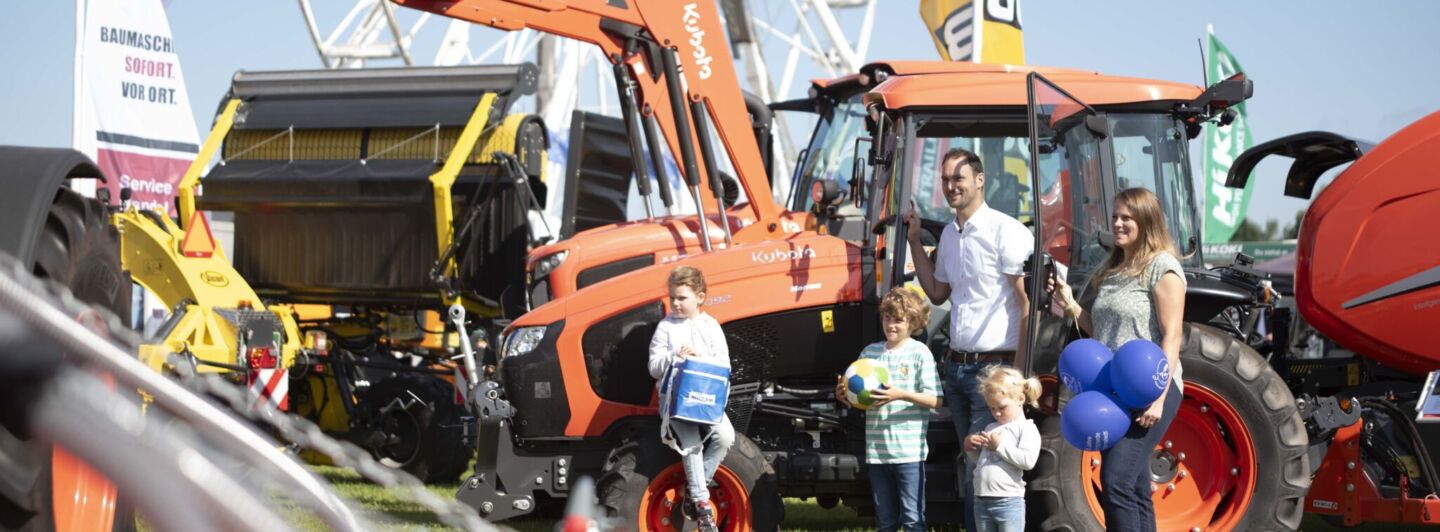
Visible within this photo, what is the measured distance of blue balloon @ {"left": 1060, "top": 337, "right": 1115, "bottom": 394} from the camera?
511cm

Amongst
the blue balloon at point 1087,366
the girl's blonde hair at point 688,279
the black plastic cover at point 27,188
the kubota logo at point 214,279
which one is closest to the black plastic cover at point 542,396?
the girl's blonde hair at point 688,279

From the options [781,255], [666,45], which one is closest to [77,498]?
[781,255]

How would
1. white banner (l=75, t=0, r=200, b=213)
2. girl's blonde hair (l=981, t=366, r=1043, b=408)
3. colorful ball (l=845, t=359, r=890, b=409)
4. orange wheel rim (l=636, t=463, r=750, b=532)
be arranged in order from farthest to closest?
white banner (l=75, t=0, r=200, b=213), orange wheel rim (l=636, t=463, r=750, b=532), colorful ball (l=845, t=359, r=890, b=409), girl's blonde hair (l=981, t=366, r=1043, b=408)

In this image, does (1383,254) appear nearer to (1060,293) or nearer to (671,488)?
(1060,293)

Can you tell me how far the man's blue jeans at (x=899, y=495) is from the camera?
5.98 metres

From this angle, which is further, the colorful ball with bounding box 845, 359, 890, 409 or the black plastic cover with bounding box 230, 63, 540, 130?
the black plastic cover with bounding box 230, 63, 540, 130

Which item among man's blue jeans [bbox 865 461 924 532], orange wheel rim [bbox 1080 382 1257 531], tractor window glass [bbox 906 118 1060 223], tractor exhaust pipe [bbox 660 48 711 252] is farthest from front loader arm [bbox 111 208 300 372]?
orange wheel rim [bbox 1080 382 1257 531]

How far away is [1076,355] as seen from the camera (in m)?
5.19

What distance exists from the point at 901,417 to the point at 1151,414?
1225 mm

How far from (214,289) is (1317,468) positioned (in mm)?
6993

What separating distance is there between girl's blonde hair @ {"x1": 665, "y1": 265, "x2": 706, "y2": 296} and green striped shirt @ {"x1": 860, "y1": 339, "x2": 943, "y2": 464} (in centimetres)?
84

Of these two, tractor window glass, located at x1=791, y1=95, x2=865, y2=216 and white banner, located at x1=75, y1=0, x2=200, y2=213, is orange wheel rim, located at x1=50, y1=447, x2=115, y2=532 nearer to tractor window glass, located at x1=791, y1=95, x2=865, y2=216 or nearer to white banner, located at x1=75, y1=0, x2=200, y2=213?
tractor window glass, located at x1=791, y1=95, x2=865, y2=216

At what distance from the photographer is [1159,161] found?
6949 mm

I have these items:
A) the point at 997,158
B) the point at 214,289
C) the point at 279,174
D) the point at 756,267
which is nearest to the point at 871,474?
the point at 756,267
